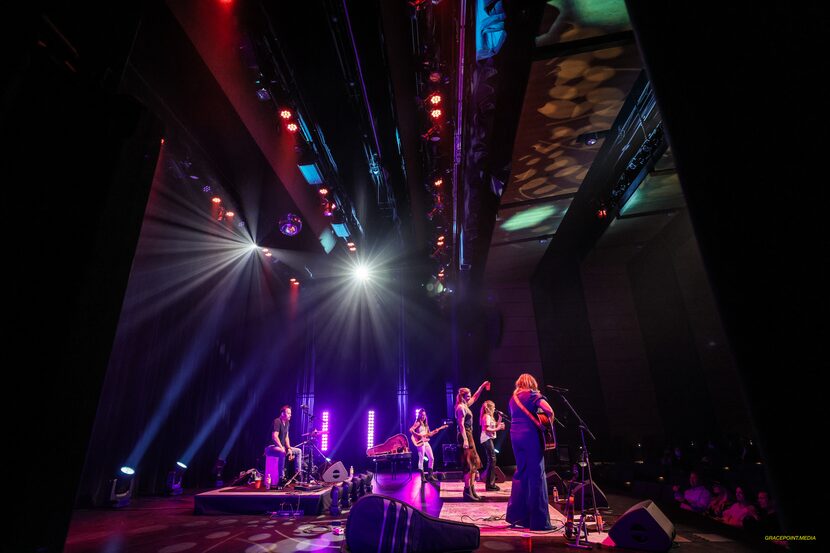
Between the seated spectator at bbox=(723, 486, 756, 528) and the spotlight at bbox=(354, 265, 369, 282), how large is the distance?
10197 mm

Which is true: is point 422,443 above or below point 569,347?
below

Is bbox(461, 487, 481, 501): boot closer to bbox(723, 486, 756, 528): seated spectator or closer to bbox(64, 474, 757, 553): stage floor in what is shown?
bbox(64, 474, 757, 553): stage floor

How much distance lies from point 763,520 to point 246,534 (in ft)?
19.7

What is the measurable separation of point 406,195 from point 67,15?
7.67 meters

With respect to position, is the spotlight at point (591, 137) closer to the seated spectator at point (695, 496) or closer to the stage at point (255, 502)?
the seated spectator at point (695, 496)

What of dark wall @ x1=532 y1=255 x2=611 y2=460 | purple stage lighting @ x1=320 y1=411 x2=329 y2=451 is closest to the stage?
purple stage lighting @ x1=320 y1=411 x2=329 y2=451

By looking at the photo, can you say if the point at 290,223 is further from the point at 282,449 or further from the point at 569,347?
the point at 569,347

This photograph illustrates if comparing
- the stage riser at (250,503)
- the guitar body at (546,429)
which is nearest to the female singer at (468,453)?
the guitar body at (546,429)

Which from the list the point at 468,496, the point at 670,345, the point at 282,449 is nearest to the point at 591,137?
the point at 468,496

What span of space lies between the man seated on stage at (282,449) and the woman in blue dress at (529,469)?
4512mm

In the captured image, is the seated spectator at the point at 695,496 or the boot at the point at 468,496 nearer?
the seated spectator at the point at 695,496

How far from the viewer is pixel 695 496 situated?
566 cm

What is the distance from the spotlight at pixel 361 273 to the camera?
41.8 feet

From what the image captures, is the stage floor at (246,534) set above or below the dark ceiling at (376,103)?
below
